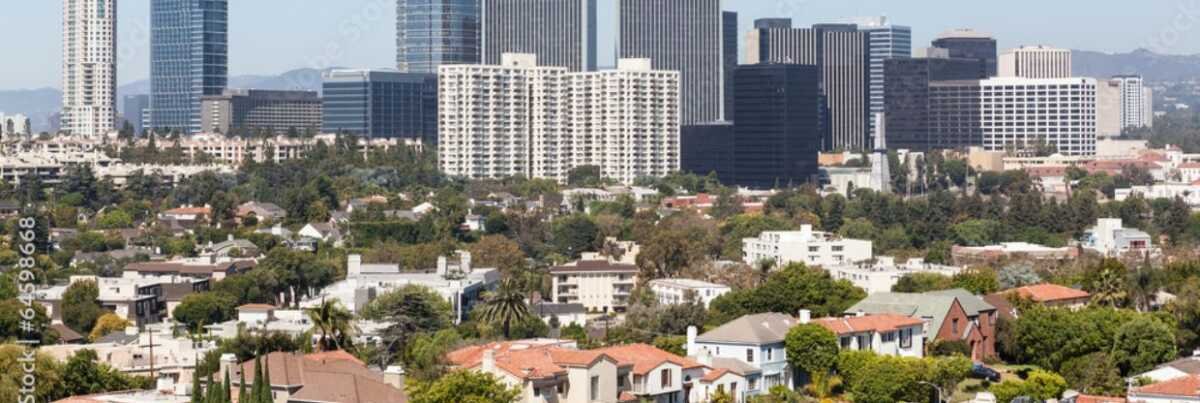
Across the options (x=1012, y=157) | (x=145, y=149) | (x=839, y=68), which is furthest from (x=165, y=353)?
(x=839, y=68)

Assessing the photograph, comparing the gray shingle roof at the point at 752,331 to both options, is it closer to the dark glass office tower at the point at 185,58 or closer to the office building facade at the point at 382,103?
the office building facade at the point at 382,103

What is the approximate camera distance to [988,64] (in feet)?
652

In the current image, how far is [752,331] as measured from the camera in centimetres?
4244

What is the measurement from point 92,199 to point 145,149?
26.5 m

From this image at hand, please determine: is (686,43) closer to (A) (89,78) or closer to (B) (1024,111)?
(B) (1024,111)

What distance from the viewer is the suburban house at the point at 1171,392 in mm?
37750

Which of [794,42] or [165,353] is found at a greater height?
[794,42]

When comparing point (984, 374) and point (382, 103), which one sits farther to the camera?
point (382, 103)

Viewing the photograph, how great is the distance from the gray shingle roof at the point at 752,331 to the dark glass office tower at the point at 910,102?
13609cm

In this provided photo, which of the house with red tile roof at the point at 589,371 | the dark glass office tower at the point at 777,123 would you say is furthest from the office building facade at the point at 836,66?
the house with red tile roof at the point at 589,371

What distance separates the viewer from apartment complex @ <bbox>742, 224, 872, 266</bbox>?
80188 mm

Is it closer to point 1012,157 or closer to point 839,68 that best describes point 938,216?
point 1012,157

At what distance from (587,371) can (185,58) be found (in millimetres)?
151821

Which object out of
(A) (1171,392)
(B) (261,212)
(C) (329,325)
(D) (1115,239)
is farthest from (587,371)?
(B) (261,212)
